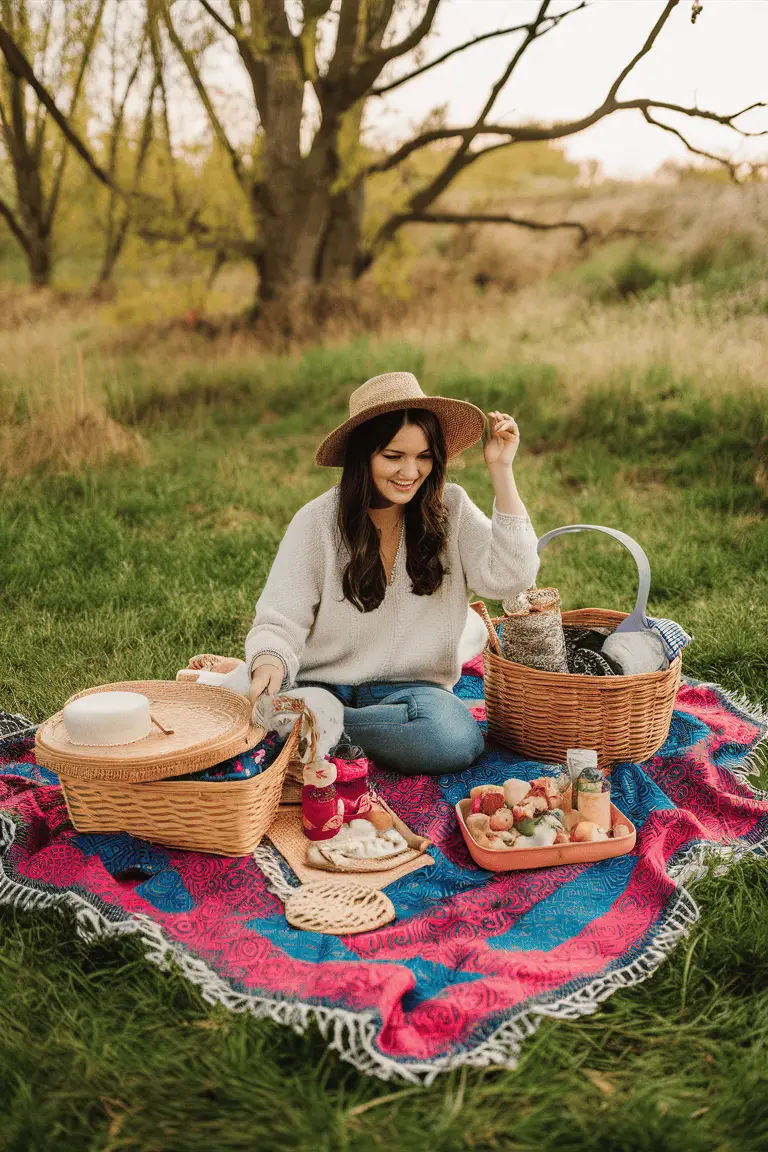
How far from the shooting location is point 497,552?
311cm

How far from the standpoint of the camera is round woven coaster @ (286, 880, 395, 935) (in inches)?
92.7

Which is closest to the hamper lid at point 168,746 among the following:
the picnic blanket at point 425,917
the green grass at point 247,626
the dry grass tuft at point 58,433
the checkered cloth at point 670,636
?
the picnic blanket at point 425,917

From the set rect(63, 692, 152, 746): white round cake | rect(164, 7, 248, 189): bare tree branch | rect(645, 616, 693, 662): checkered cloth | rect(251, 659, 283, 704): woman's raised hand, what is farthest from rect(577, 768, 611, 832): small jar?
rect(164, 7, 248, 189): bare tree branch

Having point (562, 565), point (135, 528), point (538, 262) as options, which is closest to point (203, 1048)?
point (562, 565)

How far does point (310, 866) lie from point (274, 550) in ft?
9.49

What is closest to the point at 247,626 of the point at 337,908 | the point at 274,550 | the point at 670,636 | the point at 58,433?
the point at 274,550

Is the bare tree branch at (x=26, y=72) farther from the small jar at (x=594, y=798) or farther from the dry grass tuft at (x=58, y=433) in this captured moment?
the small jar at (x=594, y=798)

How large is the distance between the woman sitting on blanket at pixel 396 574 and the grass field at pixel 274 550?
1.02 m

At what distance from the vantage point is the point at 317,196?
393 inches

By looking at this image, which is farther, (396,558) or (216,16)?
(216,16)

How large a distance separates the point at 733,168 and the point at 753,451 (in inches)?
135

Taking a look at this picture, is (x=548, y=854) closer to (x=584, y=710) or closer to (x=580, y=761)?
(x=580, y=761)

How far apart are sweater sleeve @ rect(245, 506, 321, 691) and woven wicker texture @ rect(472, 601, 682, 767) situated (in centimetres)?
71

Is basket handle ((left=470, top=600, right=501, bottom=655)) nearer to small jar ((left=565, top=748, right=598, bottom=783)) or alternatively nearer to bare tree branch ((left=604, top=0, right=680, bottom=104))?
small jar ((left=565, top=748, right=598, bottom=783))
